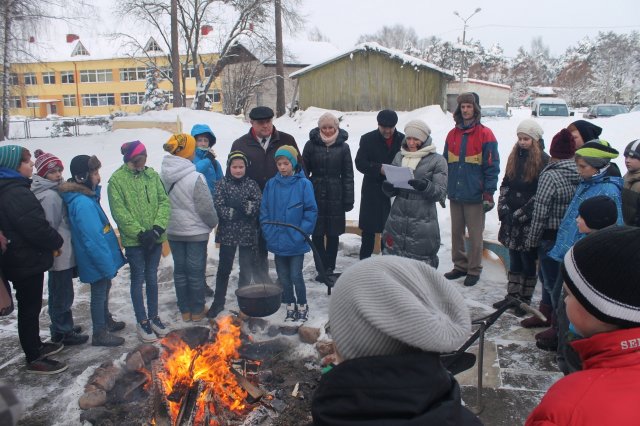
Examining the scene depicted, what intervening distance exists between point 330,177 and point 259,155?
0.92 metres

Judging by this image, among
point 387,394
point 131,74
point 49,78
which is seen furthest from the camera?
point 49,78

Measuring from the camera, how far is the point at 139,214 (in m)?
4.85

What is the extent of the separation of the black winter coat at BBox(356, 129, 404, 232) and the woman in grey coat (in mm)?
799

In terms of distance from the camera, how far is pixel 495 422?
361cm

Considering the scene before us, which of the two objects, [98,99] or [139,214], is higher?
[98,99]

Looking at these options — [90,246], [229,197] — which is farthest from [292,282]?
[90,246]

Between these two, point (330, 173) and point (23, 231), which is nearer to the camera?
point (23, 231)

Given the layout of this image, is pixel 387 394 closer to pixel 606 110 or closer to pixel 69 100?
pixel 606 110

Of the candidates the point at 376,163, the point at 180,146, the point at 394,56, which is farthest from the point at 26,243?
the point at 394,56

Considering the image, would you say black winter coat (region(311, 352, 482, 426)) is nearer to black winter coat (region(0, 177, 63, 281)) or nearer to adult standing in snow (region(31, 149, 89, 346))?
black winter coat (region(0, 177, 63, 281))

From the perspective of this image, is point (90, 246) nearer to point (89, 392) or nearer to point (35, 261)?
point (35, 261)

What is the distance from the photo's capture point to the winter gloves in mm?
4789

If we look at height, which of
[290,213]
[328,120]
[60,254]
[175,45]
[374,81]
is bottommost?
[60,254]

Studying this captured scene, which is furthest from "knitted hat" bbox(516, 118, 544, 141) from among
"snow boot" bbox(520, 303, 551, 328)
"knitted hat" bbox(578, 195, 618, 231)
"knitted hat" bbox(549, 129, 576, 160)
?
"snow boot" bbox(520, 303, 551, 328)
